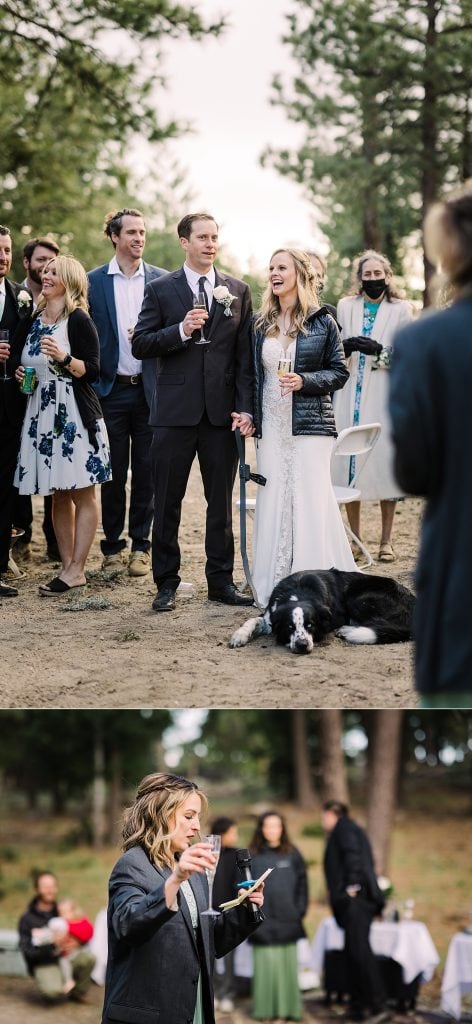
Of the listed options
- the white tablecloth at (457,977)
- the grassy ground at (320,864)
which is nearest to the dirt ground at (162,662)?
the white tablecloth at (457,977)

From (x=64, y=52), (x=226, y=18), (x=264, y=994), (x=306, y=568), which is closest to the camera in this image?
(x=306, y=568)

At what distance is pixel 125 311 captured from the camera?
25.5 ft

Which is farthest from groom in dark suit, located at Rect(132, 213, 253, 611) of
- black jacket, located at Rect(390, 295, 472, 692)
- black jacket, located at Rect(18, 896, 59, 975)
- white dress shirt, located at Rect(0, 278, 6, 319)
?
black jacket, located at Rect(390, 295, 472, 692)

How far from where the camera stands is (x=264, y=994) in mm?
8258

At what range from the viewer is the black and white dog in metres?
6.24

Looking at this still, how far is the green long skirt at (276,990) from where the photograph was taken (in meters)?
8.23

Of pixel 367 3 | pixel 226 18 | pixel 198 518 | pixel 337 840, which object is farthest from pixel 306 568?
pixel 367 3

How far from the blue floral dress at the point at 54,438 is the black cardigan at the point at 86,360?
0.04 m

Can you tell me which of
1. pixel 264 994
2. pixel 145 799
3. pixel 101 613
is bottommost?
pixel 264 994

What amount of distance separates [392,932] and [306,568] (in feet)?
10.7

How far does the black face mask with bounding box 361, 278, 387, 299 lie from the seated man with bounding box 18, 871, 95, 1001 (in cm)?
498

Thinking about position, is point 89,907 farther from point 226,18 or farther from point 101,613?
point 226,18

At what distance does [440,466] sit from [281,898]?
21.0ft

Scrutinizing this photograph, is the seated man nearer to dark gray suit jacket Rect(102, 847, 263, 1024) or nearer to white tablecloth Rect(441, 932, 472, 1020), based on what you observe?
white tablecloth Rect(441, 932, 472, 1020)
